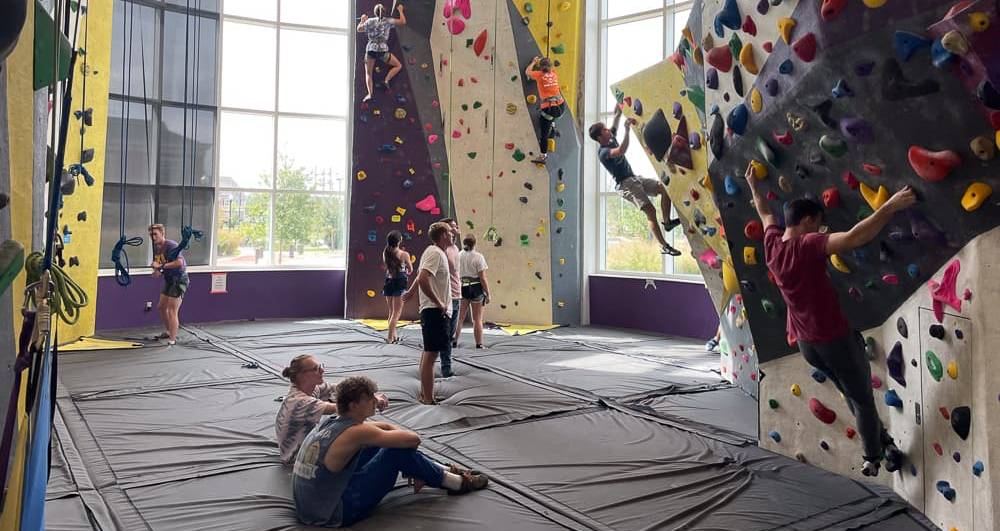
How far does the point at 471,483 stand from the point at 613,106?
6.30 m

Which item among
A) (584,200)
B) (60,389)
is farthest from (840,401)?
(584,200)

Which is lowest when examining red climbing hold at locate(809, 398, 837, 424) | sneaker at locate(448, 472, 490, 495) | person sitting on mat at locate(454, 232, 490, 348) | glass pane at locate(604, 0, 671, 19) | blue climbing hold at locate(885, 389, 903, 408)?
sneaker at locate(448, 472, 490, 495)

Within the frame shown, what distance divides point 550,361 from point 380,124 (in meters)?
4.04

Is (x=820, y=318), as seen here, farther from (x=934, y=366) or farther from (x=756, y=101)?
(x=756, y=101)

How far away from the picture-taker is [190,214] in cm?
817

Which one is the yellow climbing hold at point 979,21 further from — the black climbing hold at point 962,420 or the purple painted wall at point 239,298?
the purple painted wall at point 239,298

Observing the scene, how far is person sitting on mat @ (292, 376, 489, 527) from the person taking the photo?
2.62m

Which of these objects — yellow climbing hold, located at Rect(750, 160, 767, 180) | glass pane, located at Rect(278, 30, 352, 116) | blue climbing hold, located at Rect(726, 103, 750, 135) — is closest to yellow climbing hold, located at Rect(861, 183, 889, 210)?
yellow climbing hold, located at Rect(750, 160, 767, 180)

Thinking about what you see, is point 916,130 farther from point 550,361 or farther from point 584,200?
point 584,200

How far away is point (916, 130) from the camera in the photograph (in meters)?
2.26

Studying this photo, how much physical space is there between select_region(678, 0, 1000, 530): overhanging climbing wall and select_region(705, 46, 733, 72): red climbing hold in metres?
0.01

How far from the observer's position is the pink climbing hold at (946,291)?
7.97 feet

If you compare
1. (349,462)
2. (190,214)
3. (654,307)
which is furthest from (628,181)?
(190,214)

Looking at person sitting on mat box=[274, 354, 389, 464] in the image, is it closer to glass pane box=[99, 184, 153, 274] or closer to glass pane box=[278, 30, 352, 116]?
glass pane box=[99, 184, 153, 274]
